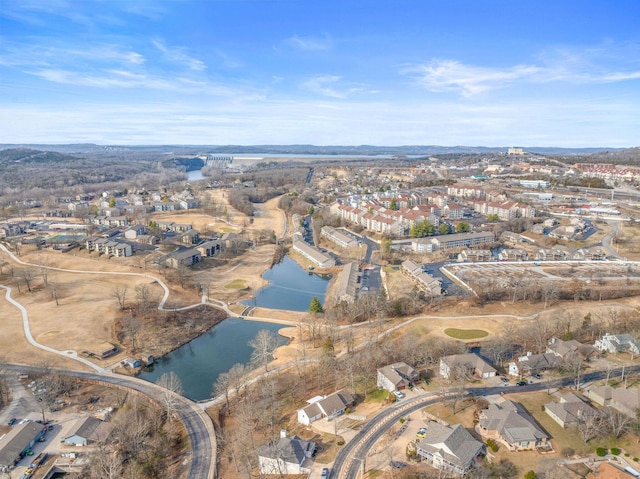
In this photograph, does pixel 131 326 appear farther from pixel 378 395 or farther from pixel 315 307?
pixel 378 395

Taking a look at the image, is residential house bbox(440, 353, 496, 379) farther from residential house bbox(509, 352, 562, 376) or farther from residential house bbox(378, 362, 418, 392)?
residential house bbox(378, 362, 418, 392)

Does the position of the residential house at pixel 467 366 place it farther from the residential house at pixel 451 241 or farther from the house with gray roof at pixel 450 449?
the residential house at pixel 451 241

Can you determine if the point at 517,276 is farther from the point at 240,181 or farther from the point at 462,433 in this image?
the point at 240,181

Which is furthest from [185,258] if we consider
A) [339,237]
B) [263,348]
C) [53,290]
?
[263,348]

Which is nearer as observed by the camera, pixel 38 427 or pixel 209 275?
pixel 38 427

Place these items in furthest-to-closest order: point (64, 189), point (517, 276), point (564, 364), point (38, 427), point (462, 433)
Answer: point (64, 189) < point (517, 276) < point (564, 364) < point (38, 427) < point (462, 433)

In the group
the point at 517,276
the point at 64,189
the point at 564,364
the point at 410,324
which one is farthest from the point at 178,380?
the point at 64,189

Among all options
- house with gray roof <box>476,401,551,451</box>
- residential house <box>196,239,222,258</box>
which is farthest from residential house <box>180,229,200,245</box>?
house with gray roof <box>476,401,551,451</box>

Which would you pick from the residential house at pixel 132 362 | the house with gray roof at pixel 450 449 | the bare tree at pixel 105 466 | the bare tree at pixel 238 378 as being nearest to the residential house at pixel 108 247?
the residential house at pixel 132 362
